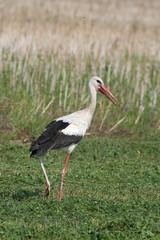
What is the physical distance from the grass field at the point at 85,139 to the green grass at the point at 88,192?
1cm

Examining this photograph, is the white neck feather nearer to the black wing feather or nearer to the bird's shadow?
the black wing feather

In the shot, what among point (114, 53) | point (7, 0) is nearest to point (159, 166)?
point (114, 53)

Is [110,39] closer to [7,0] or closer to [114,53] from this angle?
[114,53]

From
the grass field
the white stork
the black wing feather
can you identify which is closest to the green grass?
the grass field

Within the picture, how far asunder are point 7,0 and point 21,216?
2122cm

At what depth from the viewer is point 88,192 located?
670 centimetres

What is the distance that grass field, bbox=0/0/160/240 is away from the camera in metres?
5.29

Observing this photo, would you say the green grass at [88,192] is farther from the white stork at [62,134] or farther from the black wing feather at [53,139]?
the black wing feather at [53,139]

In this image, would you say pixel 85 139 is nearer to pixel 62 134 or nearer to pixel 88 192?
pixel 88 192

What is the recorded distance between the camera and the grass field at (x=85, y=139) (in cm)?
529

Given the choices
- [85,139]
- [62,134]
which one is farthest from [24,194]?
[85,139]

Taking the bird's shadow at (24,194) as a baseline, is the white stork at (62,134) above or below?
above

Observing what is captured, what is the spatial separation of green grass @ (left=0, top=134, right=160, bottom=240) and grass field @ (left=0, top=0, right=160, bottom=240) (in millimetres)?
13

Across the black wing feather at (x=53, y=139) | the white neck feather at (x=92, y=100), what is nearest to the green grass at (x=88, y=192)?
the black wing feather at (x=53, y=139)
